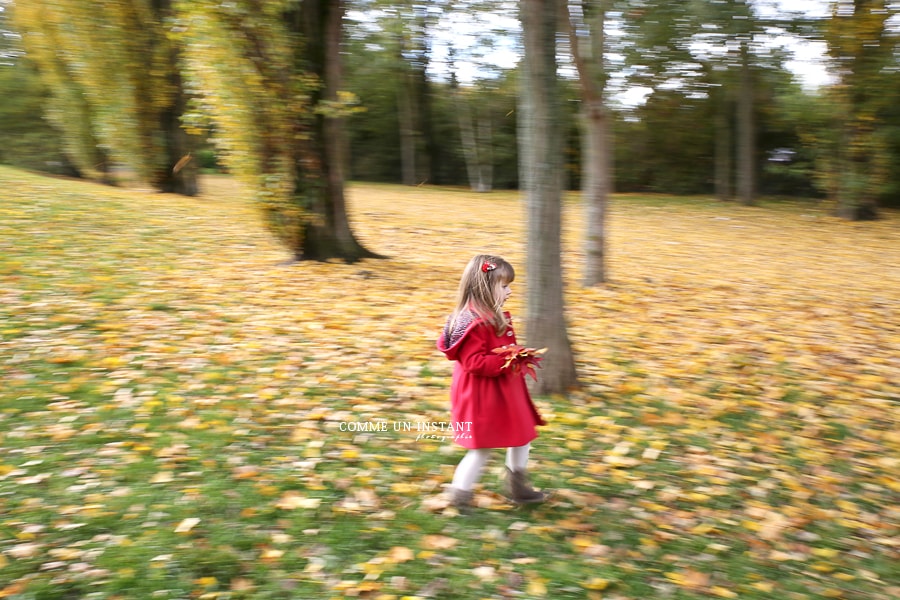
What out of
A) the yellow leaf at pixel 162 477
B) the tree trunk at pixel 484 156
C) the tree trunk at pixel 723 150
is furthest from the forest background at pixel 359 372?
the tree trunk at pixel 484 156

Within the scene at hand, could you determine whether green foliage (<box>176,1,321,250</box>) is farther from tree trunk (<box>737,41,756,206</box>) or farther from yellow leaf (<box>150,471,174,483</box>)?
tree trunk (<box>737,41,756,206</box>)

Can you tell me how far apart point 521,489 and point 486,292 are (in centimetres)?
114

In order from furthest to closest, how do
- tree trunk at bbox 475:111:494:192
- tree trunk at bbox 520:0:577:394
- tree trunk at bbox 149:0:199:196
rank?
tree trunk at bbox 475:111:494:192 < tree trunk at bbox 149:0:199:196 < tree trunk at bbox 520:0:577:394

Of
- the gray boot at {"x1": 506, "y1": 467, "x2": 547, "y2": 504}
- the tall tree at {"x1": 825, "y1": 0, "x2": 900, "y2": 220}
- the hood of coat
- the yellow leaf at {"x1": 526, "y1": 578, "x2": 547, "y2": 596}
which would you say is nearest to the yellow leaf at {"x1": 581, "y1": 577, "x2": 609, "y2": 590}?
the yellow leaf at {"x1": 526, "y1": 578, "x2": 547, "y2": 596}

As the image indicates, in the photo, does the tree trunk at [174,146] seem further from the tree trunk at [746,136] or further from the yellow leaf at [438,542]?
the tree trunk at [746,136]

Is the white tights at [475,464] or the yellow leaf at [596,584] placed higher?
the white tights at [475,464]

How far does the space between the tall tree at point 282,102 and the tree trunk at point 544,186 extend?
400 centimetres

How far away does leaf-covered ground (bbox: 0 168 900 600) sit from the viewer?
3527 mm

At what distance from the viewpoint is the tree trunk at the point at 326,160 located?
9.14 m

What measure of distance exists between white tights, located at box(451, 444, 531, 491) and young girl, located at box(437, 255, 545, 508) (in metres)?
0.04

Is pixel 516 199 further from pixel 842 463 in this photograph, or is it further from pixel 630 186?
pixel 842 463

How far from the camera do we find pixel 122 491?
3.97 meters

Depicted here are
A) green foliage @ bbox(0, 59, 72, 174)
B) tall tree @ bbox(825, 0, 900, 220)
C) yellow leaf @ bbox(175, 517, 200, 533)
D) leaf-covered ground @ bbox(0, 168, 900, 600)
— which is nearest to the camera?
leaf-covered ground @ bbox(0, 168, 900, 600)

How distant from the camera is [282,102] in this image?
28.3 ft
